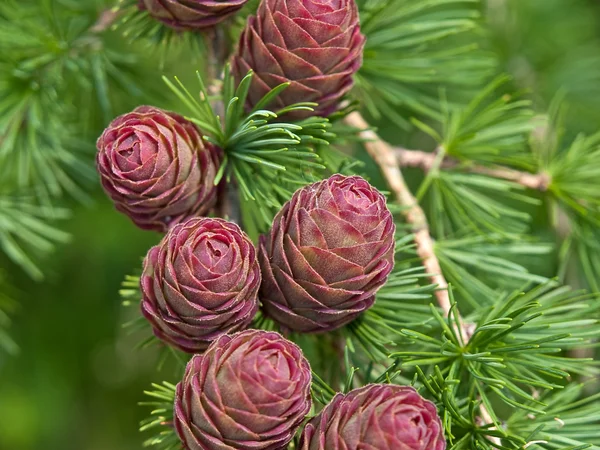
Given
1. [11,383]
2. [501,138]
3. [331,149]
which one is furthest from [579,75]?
[11,383]

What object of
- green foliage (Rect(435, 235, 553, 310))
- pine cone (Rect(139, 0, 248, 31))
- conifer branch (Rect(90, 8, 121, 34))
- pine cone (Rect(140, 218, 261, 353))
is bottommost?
green foliage (Rect(435, 235, 553, 310))

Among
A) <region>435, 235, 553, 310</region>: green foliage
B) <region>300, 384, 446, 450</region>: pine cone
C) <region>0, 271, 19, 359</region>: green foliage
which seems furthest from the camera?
<region>0, 271, 19, 359</region>: green foliage

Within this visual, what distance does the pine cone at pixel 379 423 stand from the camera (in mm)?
398

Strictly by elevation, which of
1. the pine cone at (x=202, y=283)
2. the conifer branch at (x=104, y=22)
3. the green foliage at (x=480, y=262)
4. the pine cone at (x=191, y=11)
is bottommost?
A: the green foliage at (x=480, y=262)

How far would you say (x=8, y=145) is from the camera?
0.68m

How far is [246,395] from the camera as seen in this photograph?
407 millimetres

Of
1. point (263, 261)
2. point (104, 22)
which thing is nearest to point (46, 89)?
point (104, 22)

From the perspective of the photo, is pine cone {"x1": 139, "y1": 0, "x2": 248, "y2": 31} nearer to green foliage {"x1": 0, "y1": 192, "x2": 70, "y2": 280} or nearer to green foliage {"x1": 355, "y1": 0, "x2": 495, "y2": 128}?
green foliage {"x1": 355, "y1": 0, "x2": 495, "y2": 128}

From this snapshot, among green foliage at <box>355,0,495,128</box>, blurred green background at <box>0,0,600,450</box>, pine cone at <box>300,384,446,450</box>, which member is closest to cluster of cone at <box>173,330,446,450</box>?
pine cone at <box>300,384,446,450</box>

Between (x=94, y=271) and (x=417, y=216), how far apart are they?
66 cm

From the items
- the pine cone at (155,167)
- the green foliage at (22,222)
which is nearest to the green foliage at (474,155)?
the pine cone at (155,167)

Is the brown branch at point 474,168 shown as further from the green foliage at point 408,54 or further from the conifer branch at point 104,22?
the conifer branch at point 104,22

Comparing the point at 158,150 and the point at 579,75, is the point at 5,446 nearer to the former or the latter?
the point at 158,150

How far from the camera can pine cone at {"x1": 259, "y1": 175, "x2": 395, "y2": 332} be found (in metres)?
0.45
